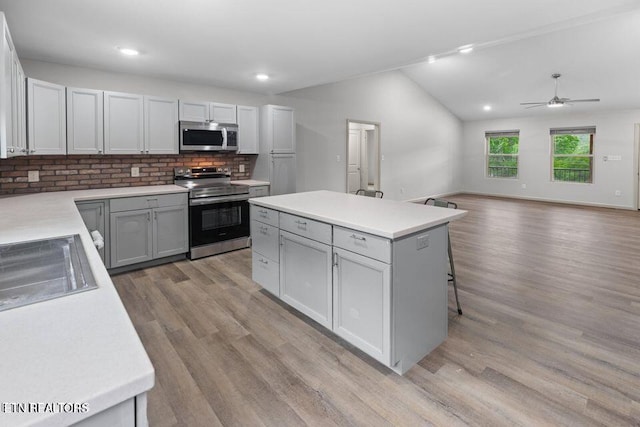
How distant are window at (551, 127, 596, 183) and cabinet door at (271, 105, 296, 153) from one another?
7.30 metres

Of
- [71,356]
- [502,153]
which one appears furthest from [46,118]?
[502,153]

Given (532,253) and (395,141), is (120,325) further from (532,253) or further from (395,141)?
(395,141)

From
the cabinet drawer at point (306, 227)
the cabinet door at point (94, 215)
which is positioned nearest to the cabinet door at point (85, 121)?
the cabinet door at point (94, 215)

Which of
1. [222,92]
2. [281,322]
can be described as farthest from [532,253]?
[222,92]

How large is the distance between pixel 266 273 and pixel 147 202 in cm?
180

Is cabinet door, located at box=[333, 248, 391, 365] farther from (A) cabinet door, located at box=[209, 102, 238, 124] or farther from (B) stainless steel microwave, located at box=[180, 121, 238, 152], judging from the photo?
(A) cabinet door, located at box=[209, 102, 238, 124]

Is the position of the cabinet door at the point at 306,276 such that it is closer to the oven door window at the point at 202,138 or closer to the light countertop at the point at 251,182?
the light countertop at the point at 251,182

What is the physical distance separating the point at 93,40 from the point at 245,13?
154cm

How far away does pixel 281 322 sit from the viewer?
2.78m

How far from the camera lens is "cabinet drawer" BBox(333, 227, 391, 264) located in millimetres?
2033

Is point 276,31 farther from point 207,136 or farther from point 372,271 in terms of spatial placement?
point 372,271

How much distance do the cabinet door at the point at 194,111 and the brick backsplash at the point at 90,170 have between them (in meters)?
0.56

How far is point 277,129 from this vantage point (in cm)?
521

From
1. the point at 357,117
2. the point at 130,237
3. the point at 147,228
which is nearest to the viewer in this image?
the point at 130,237
